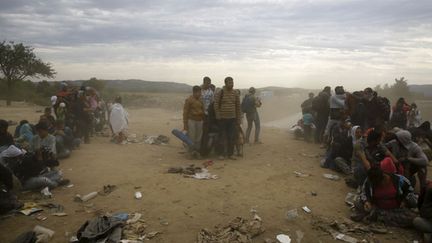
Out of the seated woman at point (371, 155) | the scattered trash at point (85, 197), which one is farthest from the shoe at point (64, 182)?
the seated woman at point (371, 155)

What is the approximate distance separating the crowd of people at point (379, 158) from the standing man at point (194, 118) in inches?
128

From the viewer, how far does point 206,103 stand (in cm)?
1005

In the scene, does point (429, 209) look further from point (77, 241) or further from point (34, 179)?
point (34, 179)

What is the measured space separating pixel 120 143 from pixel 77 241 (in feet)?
23.2

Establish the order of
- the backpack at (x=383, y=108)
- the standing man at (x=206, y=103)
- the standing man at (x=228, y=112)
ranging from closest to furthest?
the standing man at (x=228, y=112) < the standing man at (x=206, y=103) < the backpack at (x=383, y=108)

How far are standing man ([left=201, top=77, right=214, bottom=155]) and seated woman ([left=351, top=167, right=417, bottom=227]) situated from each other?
15.3ft

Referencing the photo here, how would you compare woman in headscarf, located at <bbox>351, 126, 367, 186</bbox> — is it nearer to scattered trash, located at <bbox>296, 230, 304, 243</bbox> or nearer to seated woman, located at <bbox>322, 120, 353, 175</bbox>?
seated woman, located at <bbox>322, 120, 353, 175</bbox>

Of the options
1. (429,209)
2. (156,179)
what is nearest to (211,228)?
(156,179)

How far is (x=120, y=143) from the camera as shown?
1204cm

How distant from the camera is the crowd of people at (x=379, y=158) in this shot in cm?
579

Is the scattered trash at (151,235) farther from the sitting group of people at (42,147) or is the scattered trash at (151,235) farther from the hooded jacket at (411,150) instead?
the hooded jacket at (411,150)

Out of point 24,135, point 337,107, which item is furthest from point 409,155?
point 24,135

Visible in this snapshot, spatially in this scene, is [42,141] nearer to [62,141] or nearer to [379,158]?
[62,141]

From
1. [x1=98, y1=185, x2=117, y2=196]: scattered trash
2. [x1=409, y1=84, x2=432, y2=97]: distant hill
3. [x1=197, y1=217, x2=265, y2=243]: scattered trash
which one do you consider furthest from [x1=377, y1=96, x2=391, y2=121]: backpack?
[x1=409, y1=84, x2=432, y2=97]: distant hill
